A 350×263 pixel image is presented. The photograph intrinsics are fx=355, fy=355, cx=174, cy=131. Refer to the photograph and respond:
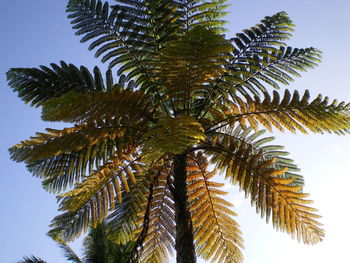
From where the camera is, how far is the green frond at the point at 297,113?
380cm

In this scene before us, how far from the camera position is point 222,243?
4.32 meters

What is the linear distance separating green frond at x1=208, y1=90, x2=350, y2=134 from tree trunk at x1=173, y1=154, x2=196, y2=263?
0.96 meters

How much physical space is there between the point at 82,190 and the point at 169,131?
4.21 feet

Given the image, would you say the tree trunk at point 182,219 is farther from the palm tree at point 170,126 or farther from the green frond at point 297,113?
the green frond at point 297,113

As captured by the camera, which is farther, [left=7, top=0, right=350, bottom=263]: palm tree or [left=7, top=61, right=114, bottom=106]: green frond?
[left=7, top=61, right=114, bottom=106]: green frond

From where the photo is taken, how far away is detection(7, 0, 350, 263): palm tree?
3.47 m

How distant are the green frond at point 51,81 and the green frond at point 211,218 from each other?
1.75m

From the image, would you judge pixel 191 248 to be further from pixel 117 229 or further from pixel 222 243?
pixel 117 229

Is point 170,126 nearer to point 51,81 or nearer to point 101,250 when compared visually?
point 51,81

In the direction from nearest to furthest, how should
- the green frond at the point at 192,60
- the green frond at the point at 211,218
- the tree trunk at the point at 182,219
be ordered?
1. the green frond at the point at 192,60
2. the tree trunk at the point at 182,219
3. the green frond at the point at 211,218

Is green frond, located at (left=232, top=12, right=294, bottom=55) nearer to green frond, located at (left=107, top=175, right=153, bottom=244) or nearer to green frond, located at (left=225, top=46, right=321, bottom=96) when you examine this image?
green frond, located at (left=225, top=46, right=321, bottom=96)

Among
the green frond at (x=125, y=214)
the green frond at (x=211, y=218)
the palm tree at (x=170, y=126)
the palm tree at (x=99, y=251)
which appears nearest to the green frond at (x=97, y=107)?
the palm tree at (x=170, y=126)

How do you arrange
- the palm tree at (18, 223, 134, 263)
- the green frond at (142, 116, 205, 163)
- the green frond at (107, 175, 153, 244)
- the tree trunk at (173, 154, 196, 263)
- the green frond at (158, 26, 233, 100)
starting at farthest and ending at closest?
the palm tree at (18, 223, 134, 263), the green frond at (107, 175, 153, 244), the tree trunk at (173, 154, 196, 263), the green frond at (158, 26, 233, 100), the green frond at (142, 116, 205, 163)

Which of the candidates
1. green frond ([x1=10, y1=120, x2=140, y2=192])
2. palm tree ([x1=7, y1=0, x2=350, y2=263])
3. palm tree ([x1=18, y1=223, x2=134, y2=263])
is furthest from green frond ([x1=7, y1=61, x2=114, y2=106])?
palm tree ([x1=18, y1=223, x2=134, y2=263])
